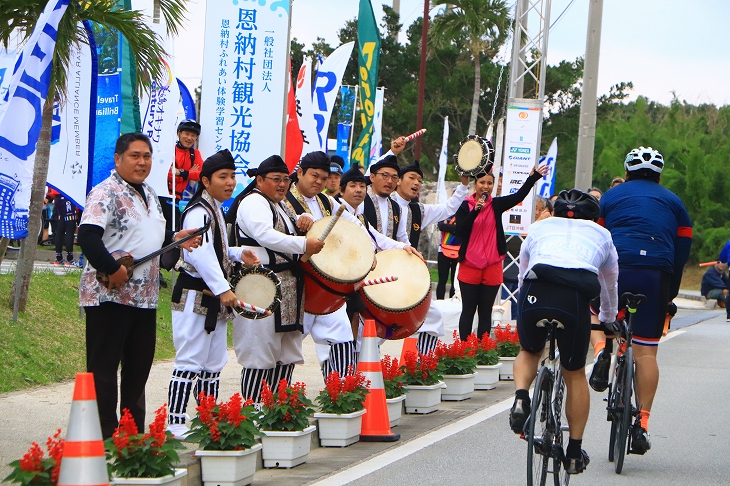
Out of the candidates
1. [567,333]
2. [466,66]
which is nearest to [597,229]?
[567,333]

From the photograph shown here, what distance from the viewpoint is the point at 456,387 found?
10.4 metres

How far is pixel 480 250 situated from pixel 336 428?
397cm

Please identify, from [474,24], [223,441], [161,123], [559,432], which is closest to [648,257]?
[559,432]

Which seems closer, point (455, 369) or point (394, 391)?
point (394, 391)

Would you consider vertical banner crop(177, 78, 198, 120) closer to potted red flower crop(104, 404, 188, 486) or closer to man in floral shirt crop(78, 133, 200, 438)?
man in floral shirt crop(78, 133, 200, 438)

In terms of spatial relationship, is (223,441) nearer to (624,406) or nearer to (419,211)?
(624,406)

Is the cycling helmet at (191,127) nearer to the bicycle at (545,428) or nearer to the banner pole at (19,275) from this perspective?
the banner pole at (19,275)

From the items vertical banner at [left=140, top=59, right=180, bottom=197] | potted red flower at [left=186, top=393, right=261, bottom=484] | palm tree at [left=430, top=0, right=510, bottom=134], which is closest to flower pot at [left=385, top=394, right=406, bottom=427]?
potted red flower at [left=186, top=393, right=261, bottom=484]

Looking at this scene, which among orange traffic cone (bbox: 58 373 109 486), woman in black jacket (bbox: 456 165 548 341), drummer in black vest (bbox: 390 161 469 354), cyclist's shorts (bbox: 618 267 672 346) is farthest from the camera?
woman in black jacket (bbox: 456 165 548 341)

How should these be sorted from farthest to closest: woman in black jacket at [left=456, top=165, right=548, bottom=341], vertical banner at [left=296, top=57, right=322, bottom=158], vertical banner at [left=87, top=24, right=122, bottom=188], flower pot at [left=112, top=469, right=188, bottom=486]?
vertical banner at [left=296, top=57, right=322, bottom=158], woman in black jacket at [left=456, top=165, right=548, bottom=341], vertical banner at [left=87, top=24, right=122, bottom=188], flower pot at [left=112, top=469, right=188, bottom=486]

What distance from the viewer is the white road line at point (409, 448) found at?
686 cm

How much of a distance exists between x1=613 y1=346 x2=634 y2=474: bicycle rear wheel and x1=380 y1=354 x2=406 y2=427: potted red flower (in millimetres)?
1962

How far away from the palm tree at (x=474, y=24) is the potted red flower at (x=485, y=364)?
3506 centimetres

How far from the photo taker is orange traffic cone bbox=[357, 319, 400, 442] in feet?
26.7
